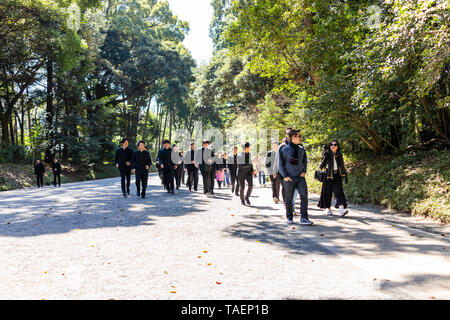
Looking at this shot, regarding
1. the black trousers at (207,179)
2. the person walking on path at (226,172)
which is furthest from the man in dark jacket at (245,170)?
the person walking on path at (226,172)

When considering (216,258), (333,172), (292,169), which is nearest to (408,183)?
(333,172)

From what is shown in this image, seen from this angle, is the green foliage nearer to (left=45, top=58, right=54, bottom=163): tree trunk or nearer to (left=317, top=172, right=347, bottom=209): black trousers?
(left=317, top=172, right=347, bottom=209): black trousers

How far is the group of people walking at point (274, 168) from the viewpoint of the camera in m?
8.20

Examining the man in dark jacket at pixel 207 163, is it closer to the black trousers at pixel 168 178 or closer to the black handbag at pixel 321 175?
the black trousers at pixel 168 178

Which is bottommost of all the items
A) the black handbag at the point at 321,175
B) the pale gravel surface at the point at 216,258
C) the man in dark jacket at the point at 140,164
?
the pale gravel surface at the point at 216,258

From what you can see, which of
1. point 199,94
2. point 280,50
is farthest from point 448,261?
point 199,94

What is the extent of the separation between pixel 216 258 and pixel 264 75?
13.2 meters

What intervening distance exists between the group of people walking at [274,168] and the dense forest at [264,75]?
1.73 meters

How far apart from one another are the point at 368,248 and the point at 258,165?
13.1m

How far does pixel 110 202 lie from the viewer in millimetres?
11781

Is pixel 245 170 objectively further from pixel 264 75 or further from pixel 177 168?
pixel 264 75

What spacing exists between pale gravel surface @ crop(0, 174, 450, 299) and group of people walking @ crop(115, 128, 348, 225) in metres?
0.71

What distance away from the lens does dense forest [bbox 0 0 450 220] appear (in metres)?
8.72

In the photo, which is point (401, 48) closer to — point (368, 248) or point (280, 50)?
point (368, 248)
